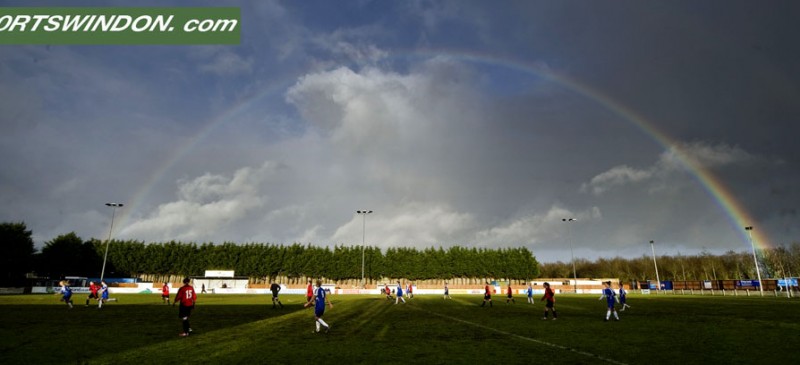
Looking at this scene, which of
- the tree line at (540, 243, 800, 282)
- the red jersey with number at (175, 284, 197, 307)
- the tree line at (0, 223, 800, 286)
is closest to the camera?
the red jersey with number at (175, 284, 197, 307)

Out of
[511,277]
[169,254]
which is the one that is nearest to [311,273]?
[169,254]

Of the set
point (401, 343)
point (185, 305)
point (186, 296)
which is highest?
point (186, 296)

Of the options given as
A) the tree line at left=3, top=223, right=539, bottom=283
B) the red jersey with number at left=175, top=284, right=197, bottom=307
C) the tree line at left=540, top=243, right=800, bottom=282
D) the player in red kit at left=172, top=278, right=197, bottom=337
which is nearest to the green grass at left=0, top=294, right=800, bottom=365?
the player in red kit at left=172, top=278, right=197, bottom=337

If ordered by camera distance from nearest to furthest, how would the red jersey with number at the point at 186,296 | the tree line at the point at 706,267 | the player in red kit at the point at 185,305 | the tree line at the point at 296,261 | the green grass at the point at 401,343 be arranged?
the green grass at the point at 401,343 → the player in red kit at the point at 185,305 → the red jersey with number at the point at 186,296 → the tree line at the point at 296,261 → the tree line at the point at 706,267

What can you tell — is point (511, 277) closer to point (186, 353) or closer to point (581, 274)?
point (581, 274)

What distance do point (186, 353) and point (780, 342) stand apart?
58.9 ft

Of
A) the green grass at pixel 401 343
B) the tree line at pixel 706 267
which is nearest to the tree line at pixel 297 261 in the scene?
the tree line at pixel 706 267

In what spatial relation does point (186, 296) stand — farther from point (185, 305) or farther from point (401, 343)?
point (401, 343)

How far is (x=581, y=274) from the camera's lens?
7790 inches

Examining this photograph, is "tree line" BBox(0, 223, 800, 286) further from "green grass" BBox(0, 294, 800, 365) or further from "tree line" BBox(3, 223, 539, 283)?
"green grass" BBox(0, 294, 800, 365)

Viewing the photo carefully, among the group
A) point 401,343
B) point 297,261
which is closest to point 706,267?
point 297,261

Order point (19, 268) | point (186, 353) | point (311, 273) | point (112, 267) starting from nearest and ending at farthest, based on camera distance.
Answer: point (186, 353), point (19, 268), point (112, 267), point (311, 273)

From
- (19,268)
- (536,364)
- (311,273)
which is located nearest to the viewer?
(536,364)

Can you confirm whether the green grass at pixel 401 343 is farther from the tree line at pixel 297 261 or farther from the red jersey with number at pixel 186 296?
the tree line at pixel 297 261
